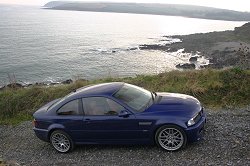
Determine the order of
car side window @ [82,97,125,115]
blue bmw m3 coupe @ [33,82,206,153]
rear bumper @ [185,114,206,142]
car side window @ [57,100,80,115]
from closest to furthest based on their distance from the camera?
1. rear bumper @ [185,114,206,142]
2. blue bmw m3 coupe @ [33,82,206,153]
3. car side window @ [82,97,125,115]
4. car side window @ [57,100,80,115]

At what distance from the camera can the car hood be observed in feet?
28.4

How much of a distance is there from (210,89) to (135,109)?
16.3 feet

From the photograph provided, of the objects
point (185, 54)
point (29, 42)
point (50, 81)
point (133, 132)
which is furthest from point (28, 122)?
point (29, 42)

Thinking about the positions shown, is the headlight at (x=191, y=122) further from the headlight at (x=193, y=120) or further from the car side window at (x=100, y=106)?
the car side window at (x=100, y=106)

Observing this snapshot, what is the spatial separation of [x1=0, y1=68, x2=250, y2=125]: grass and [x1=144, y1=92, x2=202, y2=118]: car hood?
2.99 m

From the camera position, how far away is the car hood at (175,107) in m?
8.65

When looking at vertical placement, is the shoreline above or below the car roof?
below

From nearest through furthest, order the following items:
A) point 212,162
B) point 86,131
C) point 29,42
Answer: point 212,162 → point 86,131 → point 29,42

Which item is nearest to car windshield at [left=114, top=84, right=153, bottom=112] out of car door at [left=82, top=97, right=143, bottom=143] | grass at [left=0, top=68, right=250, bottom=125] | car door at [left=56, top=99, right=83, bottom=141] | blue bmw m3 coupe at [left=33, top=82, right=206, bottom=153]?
blue bmw m3 coupe at [left=33, top=82, right=206, bottom=153]

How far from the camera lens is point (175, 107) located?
350 inches

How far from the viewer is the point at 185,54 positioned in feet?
205

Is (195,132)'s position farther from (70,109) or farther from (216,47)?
(216,47)

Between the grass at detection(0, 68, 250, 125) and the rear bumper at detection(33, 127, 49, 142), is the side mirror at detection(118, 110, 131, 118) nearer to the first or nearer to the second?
the rear bumper at detection(33, 127, 49, 142)

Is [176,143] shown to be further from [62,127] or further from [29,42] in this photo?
[29,42]
